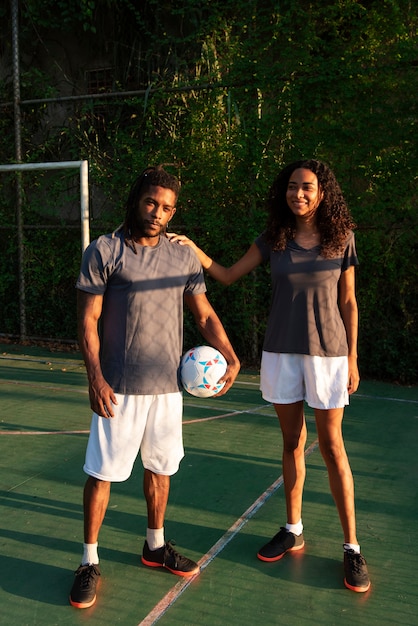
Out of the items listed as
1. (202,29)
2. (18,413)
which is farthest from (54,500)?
(202,29)

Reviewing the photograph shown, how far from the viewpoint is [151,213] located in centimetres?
288

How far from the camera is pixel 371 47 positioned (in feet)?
23.3

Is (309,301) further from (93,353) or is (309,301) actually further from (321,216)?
(93,353)

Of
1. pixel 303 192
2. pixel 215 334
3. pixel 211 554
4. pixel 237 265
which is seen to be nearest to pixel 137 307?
pixel 215 334

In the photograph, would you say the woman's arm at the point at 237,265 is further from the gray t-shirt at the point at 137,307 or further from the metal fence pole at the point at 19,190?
the metal fence pole at the point at 19,190

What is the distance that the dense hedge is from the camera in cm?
710

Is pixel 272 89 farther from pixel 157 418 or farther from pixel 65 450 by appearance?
pixel 157 418

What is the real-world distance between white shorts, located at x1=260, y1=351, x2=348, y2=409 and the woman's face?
68cm

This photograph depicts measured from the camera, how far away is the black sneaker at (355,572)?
120 inches

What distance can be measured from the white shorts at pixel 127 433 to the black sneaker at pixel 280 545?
0.80m

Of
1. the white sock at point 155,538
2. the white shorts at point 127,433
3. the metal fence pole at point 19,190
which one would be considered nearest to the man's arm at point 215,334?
the white shorts at point 127,433

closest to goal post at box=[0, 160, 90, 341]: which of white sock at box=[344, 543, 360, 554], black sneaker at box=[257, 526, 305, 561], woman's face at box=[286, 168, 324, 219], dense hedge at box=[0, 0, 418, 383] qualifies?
dense hedge at box=[0, 0, 418, 383]

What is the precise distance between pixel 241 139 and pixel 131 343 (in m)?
5.33

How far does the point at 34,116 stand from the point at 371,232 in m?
5.25
